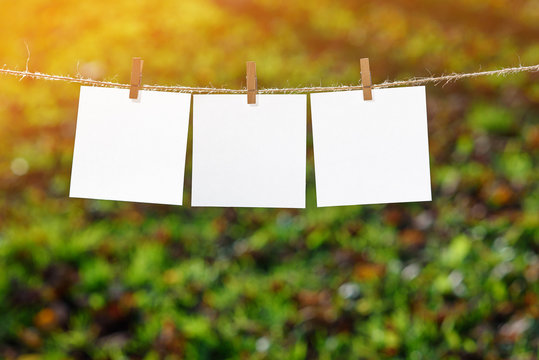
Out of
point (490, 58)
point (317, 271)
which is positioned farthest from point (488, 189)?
point (490, 58)

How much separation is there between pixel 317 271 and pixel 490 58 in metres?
1.94

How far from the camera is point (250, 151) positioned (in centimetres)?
108

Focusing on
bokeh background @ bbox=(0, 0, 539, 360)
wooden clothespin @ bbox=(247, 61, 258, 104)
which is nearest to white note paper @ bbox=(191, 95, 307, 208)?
wooden clothespin @ bbox=(247, 61, 258, 104)

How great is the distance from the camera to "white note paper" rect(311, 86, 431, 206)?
106 centimetres

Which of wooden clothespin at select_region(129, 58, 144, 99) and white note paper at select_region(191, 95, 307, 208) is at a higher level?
wooden clothespin at select_region(129, 58, 144, 99)

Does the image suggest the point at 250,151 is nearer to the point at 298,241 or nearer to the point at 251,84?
the point at 251,84

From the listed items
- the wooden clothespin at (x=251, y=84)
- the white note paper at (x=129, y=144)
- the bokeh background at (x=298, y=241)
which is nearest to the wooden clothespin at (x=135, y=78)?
the white note paper at (x=129, y=144)

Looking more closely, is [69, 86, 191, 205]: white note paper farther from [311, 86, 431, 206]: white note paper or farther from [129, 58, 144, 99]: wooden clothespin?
[311, 86, 431, 206]: white note paper

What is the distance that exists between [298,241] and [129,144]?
2.04 metres

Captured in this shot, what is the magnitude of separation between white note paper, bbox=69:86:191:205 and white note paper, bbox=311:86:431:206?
24 centimetres

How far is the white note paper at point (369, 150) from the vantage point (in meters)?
1.06

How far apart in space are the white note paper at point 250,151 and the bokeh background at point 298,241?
1.44 meters

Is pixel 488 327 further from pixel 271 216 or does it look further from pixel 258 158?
pixel 258 158

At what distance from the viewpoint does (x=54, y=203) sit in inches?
132
